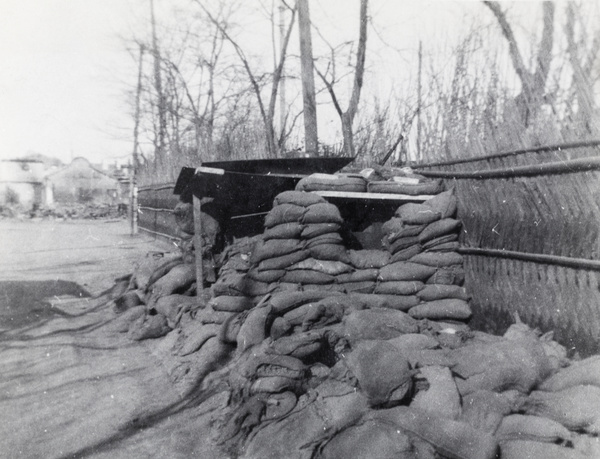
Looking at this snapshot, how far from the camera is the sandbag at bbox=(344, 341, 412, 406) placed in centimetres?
294

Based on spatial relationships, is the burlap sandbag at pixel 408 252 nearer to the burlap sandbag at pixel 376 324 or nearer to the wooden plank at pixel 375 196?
the wooden plank at pixel 375 196

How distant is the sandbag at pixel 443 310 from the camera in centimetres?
425

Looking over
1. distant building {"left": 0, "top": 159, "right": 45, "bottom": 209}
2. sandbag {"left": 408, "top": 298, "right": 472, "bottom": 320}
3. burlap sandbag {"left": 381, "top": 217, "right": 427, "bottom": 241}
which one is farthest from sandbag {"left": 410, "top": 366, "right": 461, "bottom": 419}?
distant building {"left": 0, "top": 159, "right": 45, "bottom": 209}

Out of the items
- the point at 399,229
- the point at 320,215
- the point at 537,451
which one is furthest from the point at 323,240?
the point at 537,451

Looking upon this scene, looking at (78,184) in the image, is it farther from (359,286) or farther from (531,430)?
(531,430)

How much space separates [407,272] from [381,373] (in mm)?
1640

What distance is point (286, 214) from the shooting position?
16.1 feet

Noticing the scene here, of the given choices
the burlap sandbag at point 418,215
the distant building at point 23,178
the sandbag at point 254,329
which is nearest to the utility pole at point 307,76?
the burlap sandbag at point 418,215

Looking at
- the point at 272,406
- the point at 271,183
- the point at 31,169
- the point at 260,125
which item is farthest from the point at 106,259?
the point at 31,169

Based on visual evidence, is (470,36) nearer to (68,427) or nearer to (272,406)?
(272,406)

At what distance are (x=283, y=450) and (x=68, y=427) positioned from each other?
1.67 m

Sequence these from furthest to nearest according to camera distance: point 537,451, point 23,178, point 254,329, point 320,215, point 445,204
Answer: point 23,178 < point 320,215 < point 445,204 < point 254,329 < point 537,451

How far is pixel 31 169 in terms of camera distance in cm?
5244

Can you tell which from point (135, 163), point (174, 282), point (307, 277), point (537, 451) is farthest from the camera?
point (135, 163)
